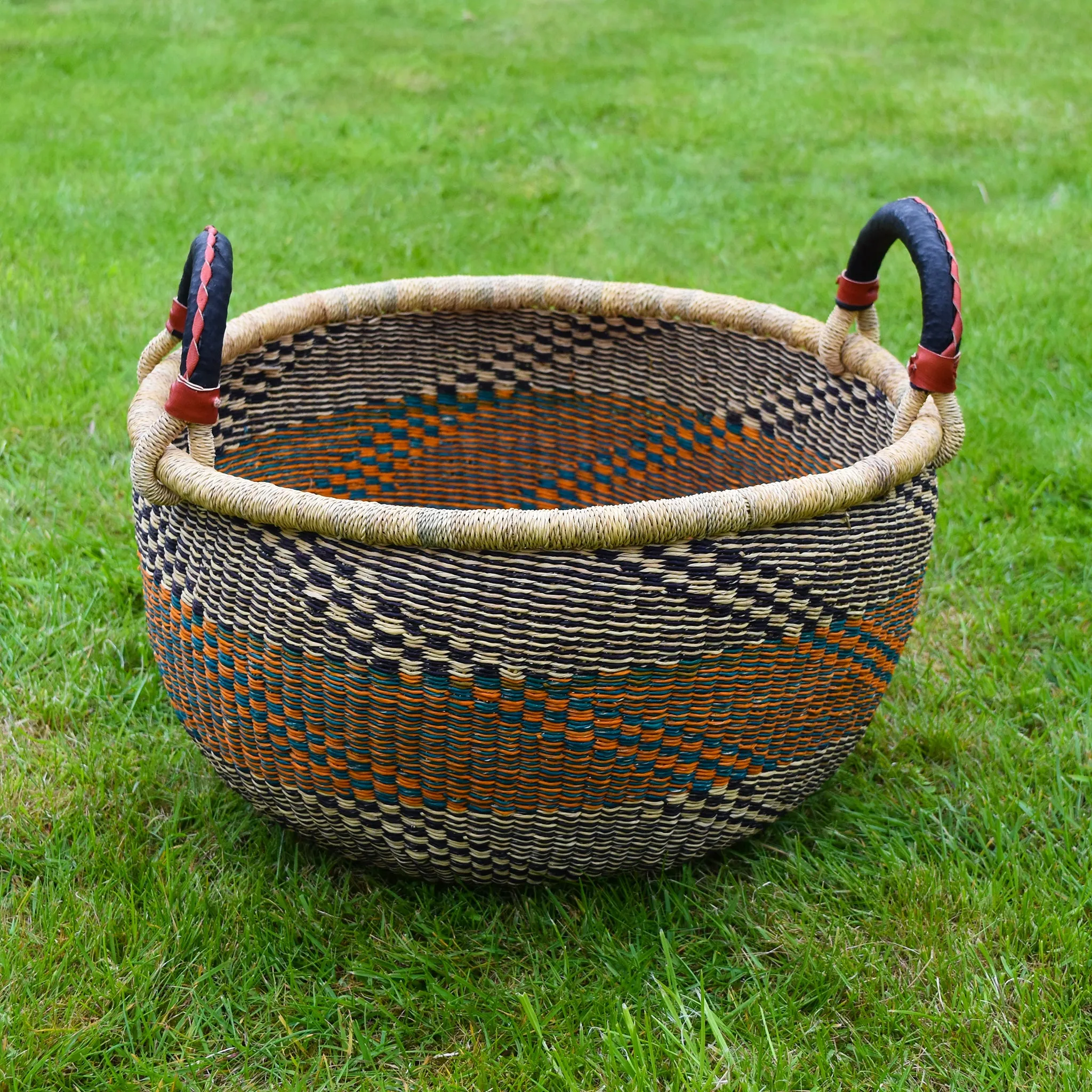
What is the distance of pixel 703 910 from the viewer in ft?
4.32

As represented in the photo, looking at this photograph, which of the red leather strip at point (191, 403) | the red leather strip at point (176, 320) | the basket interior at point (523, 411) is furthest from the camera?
the basket interior at point (523, 411)

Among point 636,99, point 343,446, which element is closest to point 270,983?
point 343,446

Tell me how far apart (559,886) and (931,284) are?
2.58 ft

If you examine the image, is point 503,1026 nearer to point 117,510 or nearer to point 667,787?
point 667,787

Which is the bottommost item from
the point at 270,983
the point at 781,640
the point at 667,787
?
the point at 270,983

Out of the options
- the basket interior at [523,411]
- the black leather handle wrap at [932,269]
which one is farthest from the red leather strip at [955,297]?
the basket interior at [523,411]

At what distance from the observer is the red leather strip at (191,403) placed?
1.14 meters

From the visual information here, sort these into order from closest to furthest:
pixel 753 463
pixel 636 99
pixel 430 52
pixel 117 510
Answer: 1. pixel 753 463
2. pixel 117 510
3. pixel 636 99
4. pixel 430 52

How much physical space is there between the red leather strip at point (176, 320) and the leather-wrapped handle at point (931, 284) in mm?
823

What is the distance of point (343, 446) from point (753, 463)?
0.65 m

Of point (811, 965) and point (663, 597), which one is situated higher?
point (663, 597)

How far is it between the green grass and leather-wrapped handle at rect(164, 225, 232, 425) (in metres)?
0.54

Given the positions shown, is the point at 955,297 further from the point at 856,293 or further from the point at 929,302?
the point at 856,293

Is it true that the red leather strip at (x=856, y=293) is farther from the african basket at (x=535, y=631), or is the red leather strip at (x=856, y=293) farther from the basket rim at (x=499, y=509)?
the basket rim at (x=499, y=509)
